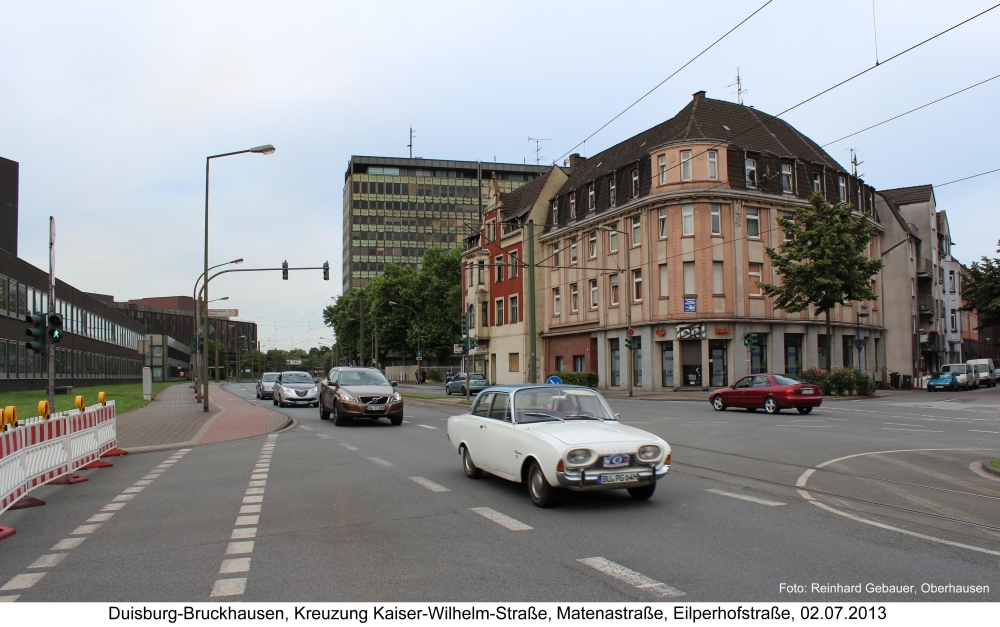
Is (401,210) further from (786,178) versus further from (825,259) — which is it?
(825,259)

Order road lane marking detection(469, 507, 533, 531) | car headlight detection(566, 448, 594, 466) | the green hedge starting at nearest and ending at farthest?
road lane marking detection(469, 507, 533, 531) < car headlight detection(566, 448, 594, 466) < the green hedge

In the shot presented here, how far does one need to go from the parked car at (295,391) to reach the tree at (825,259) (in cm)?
2191

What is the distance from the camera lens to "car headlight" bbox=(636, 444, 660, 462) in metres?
8.48

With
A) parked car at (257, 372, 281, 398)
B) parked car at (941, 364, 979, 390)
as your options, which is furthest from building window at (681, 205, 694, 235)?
parked car at (257, 372, 281, 398)

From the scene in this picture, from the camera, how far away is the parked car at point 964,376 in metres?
50.1

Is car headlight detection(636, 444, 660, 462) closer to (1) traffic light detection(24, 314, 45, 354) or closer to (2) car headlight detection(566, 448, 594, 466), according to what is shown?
(2) car headlight detection(566, 448, 594, 466)

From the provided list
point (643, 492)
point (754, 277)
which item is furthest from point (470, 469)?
point (754, 277)

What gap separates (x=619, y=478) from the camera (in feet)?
27.3

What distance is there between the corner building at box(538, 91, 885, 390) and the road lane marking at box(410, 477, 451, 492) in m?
29.2

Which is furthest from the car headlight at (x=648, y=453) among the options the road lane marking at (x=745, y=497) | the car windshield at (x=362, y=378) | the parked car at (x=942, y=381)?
the parked car at (x=942, y=381)

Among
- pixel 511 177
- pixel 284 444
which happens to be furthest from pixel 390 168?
pixel 284 444

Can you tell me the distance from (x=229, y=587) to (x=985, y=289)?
5419 centimetres
